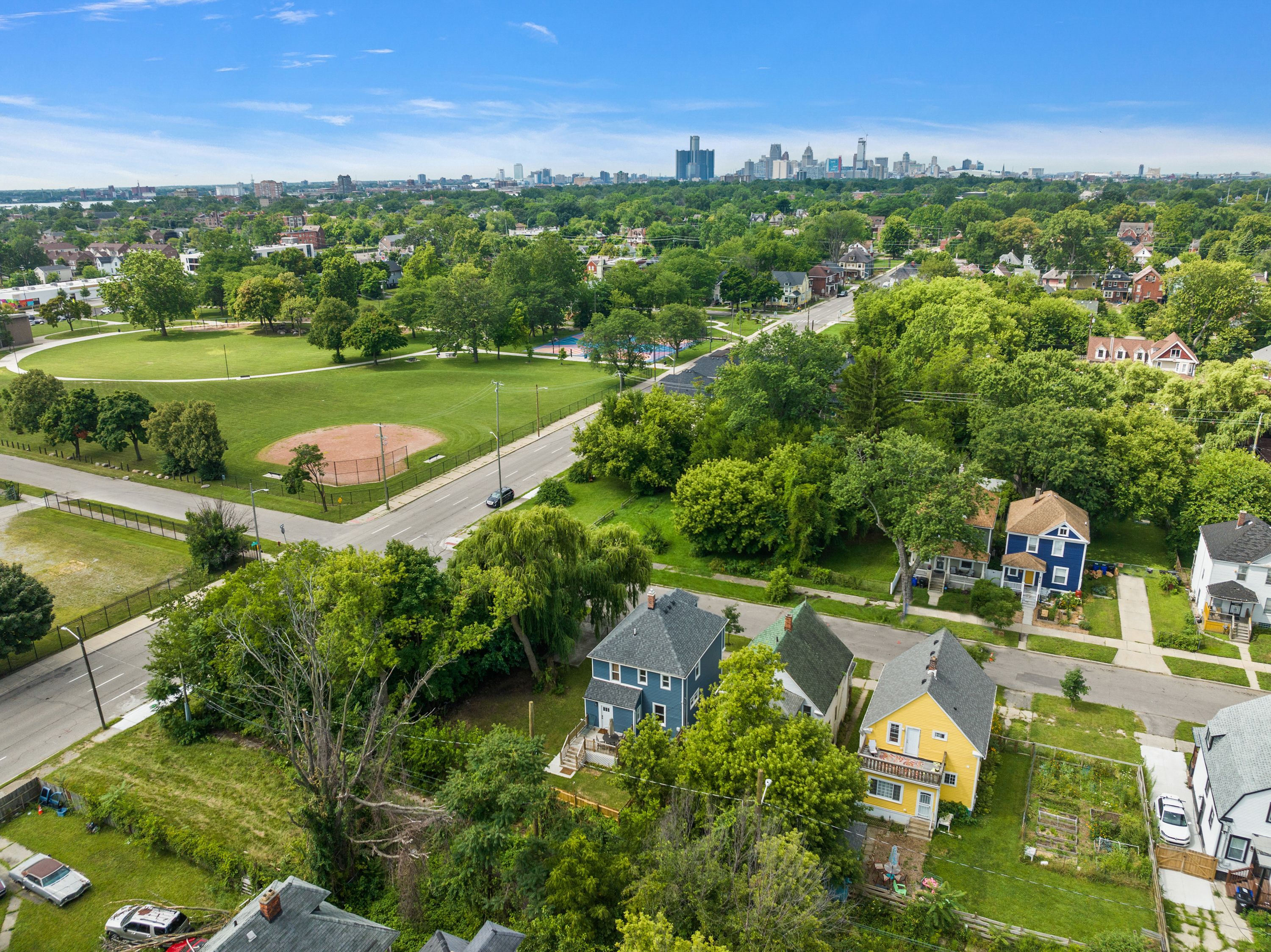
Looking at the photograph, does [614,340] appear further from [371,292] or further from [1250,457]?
[371,292]

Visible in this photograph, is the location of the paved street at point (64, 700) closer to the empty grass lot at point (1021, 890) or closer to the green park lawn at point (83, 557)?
the green park lawn at point (83, 557)

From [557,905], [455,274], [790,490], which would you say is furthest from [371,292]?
[557,905]

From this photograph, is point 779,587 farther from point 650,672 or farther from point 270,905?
point 270,905

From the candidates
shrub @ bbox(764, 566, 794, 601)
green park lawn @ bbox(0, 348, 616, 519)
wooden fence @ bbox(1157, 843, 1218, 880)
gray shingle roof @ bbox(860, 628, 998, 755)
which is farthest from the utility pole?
wooden fence @ bbox(1157, 843, 1218, 880)

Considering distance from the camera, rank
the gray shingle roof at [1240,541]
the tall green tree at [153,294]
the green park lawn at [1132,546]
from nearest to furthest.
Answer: the gray shingle roof at [1240,541]
the green park lawn at [1132,546]
the tall green tree at [153,294]

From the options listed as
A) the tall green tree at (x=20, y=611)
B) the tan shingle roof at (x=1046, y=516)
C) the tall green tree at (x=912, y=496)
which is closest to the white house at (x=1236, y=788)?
the tall green tree at (x=912, y=496)
